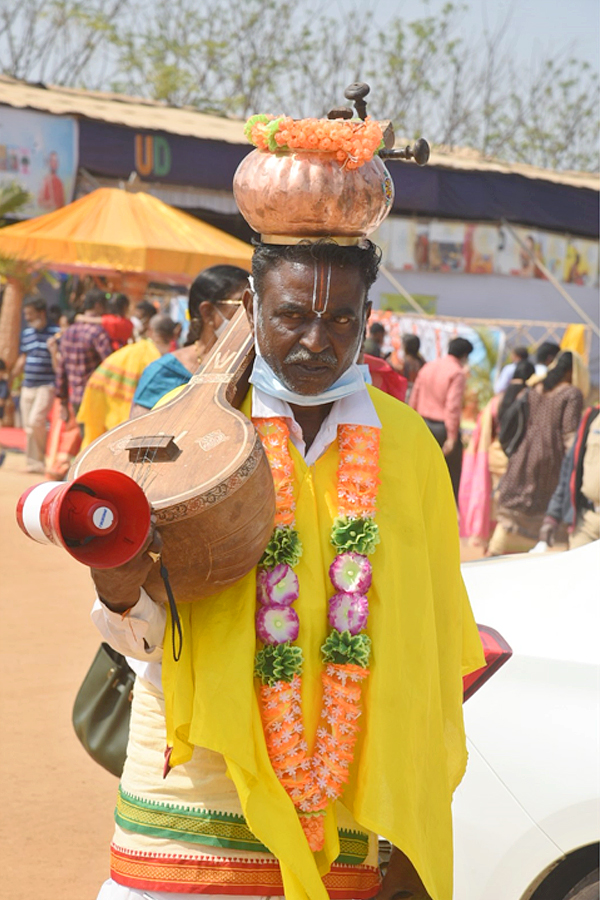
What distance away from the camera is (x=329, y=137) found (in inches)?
87.3

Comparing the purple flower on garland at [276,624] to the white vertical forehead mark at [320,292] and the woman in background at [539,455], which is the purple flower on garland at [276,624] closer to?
the white vertical forehead mark at [320,292]

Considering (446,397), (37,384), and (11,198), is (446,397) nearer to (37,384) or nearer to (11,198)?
(37,384)

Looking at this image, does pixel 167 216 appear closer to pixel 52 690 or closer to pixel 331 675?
pixel 52 690

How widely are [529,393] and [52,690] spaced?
535cm

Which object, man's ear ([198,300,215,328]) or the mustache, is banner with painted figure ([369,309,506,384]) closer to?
man's ear ([198,300,215,328])

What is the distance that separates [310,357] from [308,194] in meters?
0.32

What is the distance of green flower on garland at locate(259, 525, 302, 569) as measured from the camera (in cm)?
223

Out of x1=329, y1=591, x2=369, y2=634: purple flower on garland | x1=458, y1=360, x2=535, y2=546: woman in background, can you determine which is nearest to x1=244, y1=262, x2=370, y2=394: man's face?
x1=329, y1=591, x2=369, y2=634: purple flower on garland

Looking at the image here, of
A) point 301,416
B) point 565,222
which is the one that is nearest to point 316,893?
point 301,416

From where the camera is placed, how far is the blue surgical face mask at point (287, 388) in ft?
7.66

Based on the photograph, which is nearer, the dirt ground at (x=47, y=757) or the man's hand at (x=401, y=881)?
the man's hand at (x=401, y=881)

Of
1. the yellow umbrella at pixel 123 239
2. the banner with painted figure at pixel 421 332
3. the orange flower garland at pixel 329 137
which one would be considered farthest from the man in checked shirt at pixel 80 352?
the orange flower garland at pixel 329 137

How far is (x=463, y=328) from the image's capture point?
15.2 m

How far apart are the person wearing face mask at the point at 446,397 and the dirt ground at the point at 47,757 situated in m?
3.40
